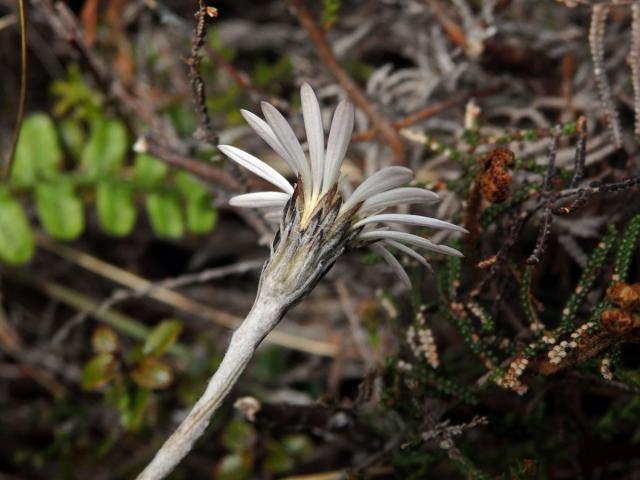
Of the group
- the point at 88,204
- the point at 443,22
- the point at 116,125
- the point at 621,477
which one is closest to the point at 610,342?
the point at 621,477

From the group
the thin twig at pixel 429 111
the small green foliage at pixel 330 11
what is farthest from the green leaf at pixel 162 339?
the small green foliage at pixel 330 11

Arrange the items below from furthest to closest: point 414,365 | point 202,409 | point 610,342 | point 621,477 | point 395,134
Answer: point 395,134
point 621,477
point 414,365
point 610,342
point 202,409

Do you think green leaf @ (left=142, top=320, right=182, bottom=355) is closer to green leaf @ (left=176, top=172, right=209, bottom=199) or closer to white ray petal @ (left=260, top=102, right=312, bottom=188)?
green leaf @ (left=176, top=172, right=209, bottom=199)

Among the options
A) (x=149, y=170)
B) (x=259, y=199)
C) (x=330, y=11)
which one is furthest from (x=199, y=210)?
(x=259, y=199)

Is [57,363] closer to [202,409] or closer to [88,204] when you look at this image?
[88,204]

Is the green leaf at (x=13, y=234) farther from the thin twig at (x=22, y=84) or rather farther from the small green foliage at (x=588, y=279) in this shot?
the small green foliage at (x=588, y=279)

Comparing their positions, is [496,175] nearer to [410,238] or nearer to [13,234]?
[410,238]

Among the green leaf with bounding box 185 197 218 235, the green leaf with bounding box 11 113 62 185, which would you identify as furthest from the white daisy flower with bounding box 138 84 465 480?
the green leaf with bounding box 11 113 62 185
